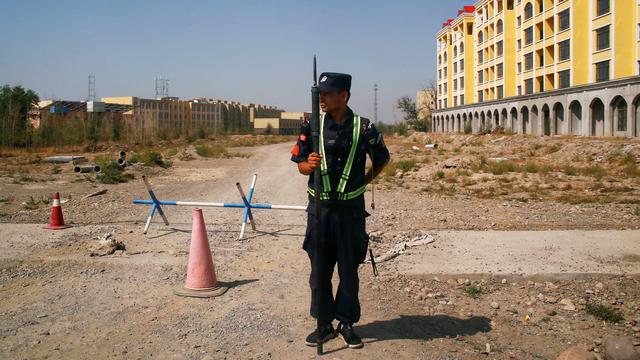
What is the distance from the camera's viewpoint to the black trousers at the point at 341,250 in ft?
14.0

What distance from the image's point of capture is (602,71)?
128 feet

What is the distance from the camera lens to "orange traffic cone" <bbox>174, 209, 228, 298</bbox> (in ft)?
19.0

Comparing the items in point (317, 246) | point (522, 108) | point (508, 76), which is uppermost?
point (508, 76)

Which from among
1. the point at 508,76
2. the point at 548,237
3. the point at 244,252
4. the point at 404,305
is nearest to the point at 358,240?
the point at 404,305

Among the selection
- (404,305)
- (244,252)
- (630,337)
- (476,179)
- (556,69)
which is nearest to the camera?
(630,337)

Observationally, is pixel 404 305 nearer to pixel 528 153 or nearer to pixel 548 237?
pixel 548 237

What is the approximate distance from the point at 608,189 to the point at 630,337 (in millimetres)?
12159

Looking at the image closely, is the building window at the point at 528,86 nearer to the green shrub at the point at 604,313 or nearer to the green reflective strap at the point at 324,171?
the green shrub at the point at 604,313

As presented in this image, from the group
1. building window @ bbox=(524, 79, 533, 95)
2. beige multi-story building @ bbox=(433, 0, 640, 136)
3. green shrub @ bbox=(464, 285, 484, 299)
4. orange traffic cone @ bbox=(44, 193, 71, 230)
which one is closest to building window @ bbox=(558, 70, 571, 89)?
beige multi-story building @ bbox=(433, 0, 640, 136)

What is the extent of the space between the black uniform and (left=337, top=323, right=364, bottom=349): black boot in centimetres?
7

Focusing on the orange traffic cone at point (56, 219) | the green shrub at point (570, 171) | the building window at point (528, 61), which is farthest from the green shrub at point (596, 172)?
the building window at point (528, 61)

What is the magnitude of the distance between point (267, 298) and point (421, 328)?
1.64 meters

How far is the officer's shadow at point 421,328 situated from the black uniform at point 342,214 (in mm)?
407

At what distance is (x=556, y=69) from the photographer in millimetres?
45594
